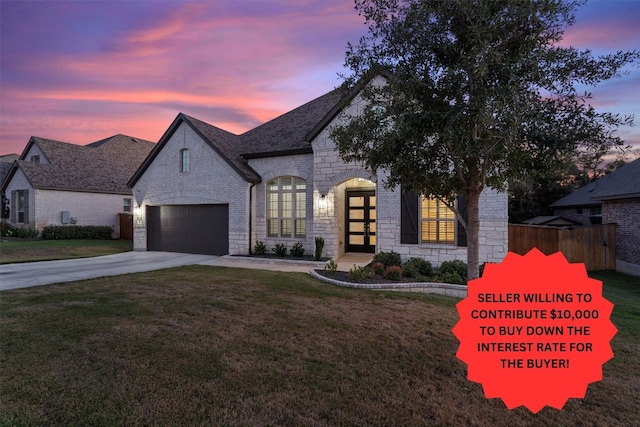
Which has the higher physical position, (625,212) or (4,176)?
(4,176)

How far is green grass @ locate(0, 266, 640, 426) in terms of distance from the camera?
288 centimetres

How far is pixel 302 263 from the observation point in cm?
1155

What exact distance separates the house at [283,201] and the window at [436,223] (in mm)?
33

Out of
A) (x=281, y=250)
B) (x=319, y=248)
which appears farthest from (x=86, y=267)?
(x=319, y=248)

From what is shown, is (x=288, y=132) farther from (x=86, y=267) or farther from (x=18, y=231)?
(x=18, y=231)

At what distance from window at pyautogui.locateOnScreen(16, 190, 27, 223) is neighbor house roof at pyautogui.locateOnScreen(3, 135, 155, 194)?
155cm

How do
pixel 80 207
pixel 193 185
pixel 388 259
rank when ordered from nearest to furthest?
pixel 388 259, pixel 193 185, pixel 80 207

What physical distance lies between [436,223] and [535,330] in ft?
27.8

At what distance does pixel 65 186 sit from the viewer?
20.8m

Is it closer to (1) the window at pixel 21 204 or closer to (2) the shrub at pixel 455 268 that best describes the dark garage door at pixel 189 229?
(2) the shrub at pixel 455 268

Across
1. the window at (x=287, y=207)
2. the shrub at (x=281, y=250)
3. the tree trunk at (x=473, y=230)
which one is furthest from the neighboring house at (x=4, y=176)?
the tree trunk at (x=473, y=230)

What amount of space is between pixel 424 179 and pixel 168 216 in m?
14.2

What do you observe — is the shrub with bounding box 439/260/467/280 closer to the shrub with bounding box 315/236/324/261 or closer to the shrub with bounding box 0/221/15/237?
the shrub with bounding box 315/236/324/261

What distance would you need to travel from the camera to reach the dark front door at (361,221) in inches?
516
